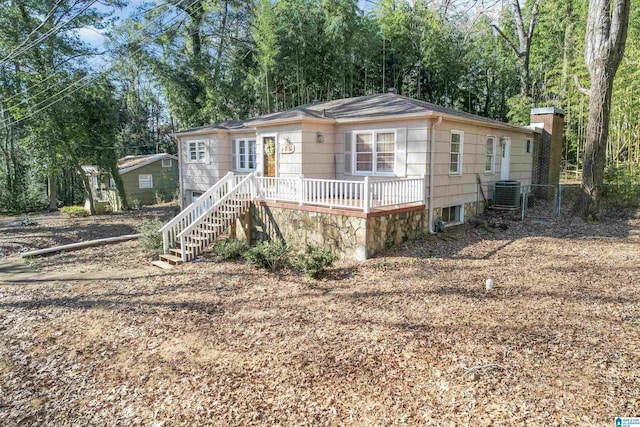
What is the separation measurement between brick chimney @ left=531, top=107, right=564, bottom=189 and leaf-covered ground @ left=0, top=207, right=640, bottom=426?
798 centimetres

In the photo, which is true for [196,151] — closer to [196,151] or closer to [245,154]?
[196,151]

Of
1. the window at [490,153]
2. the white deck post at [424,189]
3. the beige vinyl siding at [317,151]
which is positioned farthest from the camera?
the window at [490,153]

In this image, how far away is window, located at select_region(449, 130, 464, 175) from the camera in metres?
10.2

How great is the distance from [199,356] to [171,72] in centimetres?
2163

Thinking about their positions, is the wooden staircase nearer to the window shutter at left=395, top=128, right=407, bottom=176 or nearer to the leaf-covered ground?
the leaf-covered ground

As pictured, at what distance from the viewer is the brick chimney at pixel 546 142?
1452 cm

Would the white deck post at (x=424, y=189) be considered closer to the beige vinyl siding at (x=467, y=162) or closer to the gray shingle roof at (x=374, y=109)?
the beige vinyl siding at (x=467, y=162)

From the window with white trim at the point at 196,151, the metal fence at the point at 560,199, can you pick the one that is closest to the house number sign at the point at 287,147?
the metal fence at the point at 560,199

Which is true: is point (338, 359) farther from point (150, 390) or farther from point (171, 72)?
point (171, 72)

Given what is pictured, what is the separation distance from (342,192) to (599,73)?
7167 mm

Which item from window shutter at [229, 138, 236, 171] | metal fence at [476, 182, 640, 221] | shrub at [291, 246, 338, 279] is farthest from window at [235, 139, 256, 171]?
metal fence at [476, 182, 640, 221]

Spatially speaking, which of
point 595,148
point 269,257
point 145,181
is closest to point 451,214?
point 595,148

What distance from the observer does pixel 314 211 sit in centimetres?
864

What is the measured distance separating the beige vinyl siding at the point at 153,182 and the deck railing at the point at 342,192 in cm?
1559
